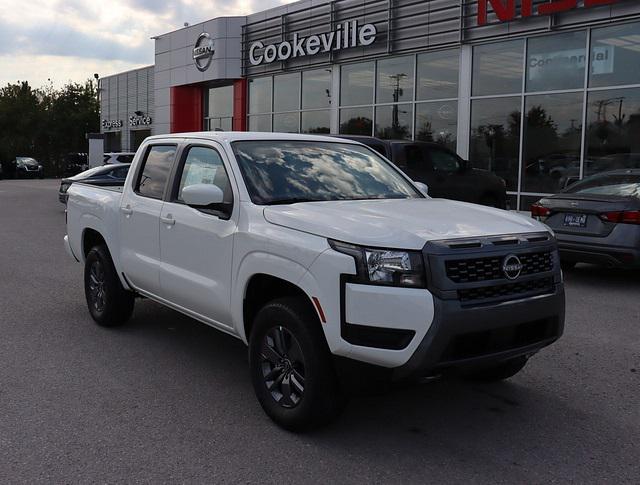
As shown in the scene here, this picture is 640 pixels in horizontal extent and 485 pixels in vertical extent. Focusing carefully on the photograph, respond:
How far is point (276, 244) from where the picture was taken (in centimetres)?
412

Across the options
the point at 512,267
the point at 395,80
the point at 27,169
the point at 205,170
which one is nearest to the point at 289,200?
the point at 205,170

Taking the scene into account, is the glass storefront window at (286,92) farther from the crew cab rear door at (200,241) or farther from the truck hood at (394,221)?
the truck hood at (394,221)

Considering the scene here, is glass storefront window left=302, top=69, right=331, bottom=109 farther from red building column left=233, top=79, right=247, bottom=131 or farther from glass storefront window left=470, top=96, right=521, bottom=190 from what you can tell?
glass storefront window left=470, top=96, right=521, bottom=190

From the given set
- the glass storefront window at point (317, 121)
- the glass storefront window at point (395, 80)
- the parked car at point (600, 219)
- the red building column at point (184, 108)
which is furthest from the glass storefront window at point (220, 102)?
the parked car at point (600, 219)

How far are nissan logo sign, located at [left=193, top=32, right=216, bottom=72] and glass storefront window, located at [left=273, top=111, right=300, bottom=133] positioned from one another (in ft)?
14.3

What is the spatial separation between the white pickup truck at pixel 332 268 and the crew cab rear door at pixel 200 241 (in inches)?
0.6

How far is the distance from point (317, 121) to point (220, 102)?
23.5 ft

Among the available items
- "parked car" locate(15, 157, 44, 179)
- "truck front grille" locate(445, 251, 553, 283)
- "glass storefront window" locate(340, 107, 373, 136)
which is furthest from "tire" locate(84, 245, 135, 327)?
"parked car" locate(15, 157, 44, 179)

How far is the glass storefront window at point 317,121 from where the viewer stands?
24359mm

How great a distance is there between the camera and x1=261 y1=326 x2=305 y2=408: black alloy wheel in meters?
4.02

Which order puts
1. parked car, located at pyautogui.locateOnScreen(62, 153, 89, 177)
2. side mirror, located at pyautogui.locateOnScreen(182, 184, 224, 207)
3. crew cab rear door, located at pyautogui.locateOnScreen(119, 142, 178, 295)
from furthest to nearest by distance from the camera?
parked car, located at pyautogui.locateOnScreen(62, 153, 89, 177)
crew cab rear door, located at pyautogui.locateOnScreen(119, 142, 178, 295)
side mirror, located at pyautogui.locateOnScreen(182, 184, 224, 207)

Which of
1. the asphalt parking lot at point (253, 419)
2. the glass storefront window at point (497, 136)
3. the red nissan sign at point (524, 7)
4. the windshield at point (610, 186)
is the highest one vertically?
the red nissan sign at point (524, 7)

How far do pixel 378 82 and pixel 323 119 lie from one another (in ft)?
9.85

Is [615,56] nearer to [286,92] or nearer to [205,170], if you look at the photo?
[286,92]
